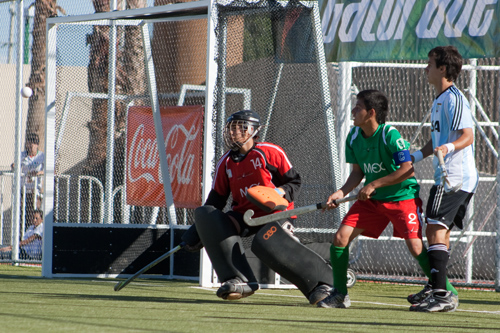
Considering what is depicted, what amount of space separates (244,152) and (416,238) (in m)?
1.36

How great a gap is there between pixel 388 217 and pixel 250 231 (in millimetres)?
977

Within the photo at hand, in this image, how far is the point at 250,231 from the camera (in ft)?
19.3

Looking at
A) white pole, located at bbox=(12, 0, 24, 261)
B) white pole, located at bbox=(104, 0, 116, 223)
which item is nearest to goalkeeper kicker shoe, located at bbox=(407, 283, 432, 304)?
white pole, located at bbox=(104, 0, 116, 223)

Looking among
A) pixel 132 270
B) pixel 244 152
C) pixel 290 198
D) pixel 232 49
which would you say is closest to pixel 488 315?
pixel 290 198

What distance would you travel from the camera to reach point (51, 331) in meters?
3.85

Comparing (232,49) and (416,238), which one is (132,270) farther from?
(416,238)

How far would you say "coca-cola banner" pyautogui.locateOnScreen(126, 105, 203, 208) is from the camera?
26.6 ft

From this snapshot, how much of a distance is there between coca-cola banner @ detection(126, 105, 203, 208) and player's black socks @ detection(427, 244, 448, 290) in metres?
3.17

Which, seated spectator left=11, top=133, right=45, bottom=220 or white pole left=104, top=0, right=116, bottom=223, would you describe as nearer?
white pole left=104, top=0, right=116, bottom=223

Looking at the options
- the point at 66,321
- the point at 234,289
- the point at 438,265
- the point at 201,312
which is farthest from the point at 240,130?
the point at 66,321

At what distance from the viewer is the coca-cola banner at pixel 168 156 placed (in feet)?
26.6

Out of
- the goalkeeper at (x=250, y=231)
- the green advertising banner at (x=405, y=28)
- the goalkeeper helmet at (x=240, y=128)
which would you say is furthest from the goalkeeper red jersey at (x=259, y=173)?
the green advertising banner at (x=405, y=28)

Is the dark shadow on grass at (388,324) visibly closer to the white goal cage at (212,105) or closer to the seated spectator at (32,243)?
the white goal cage at (212,105)

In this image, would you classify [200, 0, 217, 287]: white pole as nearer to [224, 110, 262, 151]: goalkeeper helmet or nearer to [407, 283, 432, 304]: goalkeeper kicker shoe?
[224, 110, 262, 151]: goalkeeper helmet
